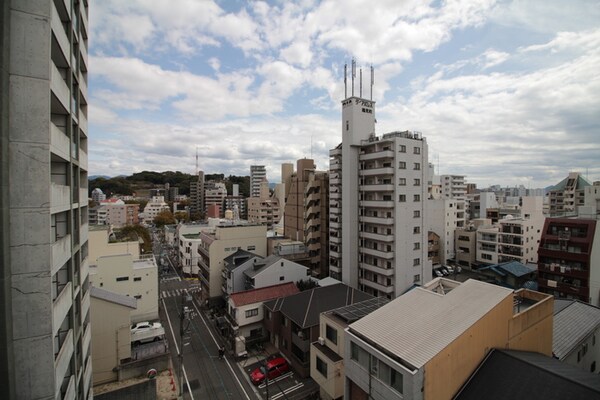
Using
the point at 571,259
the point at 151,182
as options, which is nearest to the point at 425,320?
the point at 571,259

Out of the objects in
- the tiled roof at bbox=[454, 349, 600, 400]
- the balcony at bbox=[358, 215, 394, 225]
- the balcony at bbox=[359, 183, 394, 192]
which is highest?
the balcony at bbox=[359, 183, 394, 192]

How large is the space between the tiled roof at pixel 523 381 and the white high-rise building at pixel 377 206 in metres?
19.0

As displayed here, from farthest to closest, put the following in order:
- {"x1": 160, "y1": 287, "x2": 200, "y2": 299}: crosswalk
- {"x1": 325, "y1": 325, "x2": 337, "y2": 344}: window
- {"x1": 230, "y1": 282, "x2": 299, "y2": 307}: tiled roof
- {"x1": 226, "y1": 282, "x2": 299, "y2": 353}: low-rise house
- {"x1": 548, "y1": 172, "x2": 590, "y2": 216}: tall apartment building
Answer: {"x1": 548, "y1": 172, "x2": 590, "y2": 216}: tall apartment building → {"x1": 160, "y1": 287, "x2": 200, "y2": 299}: crosswalk → {"x1": 230, "y1": 282, "x2": 299, "y2": 307}: tiled roof → {"x1": 226, "y1": 282, "x2": 299, "y2": 353}: low-rise house → {"x1": 325, "y1": 325, "x2": 337, "y2": 344}: window

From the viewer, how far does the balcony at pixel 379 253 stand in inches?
1221

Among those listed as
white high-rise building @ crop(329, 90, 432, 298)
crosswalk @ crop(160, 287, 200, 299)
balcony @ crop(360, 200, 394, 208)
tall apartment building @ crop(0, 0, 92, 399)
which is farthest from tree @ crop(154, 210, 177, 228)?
tall apartment building @ crop(0, 0, 92, 399)

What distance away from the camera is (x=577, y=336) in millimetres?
17625

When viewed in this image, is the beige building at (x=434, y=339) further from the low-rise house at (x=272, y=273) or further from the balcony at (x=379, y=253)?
the low-rise house at (x=272, y=273)

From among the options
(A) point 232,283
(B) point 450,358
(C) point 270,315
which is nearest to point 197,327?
(A) point 232,283

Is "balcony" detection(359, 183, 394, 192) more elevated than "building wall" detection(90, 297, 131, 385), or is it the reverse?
"balcony" detection(359, 183, 394, 192)

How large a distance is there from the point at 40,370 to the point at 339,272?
1226 inches

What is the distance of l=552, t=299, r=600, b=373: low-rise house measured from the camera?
55.1 ft

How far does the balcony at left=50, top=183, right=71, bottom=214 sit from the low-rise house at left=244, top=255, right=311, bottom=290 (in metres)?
22.4

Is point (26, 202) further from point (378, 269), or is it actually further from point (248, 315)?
point (378, 269)

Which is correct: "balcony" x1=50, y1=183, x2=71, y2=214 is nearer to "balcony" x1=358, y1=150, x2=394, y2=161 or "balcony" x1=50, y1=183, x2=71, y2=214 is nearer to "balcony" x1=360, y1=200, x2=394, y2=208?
"balcony" x1=360, y1=200, x2=394, y2=208
